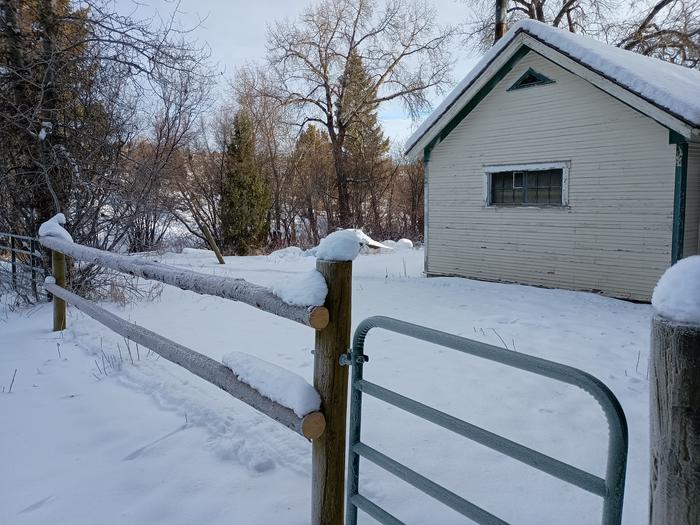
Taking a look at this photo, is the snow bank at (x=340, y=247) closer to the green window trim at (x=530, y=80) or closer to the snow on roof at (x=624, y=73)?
the snow on roof at (x=624, y=73)

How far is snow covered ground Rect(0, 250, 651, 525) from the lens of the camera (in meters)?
2.44

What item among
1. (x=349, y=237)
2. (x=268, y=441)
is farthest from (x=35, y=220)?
(x=349, y=237)

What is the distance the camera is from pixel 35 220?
23.9 feet

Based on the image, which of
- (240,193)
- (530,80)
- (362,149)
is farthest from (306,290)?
(362,149)

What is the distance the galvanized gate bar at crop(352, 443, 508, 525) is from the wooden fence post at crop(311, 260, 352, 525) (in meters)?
0.13

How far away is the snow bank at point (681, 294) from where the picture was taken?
1.03 metres

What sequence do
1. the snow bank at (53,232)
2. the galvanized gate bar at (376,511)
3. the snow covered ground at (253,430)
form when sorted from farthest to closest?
the snow bank at (53,232), the snow covered ground at (253,430), the galvanized gate bar at (376,511)

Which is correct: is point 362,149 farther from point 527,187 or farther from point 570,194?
point 570,194

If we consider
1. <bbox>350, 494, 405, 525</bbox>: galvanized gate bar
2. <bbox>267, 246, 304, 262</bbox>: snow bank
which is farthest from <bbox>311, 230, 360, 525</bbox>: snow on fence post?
<bbox>267, 246, 304, 262</bbox>: snow bank

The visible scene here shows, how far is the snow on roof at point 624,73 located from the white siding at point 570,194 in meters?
0.55

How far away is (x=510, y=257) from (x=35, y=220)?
848 cm

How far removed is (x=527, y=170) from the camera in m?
9.56

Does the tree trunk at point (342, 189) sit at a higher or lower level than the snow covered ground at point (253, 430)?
higher

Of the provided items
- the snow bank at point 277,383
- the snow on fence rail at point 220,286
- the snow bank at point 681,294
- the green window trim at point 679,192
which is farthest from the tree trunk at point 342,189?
the snow bank at point 681,294
